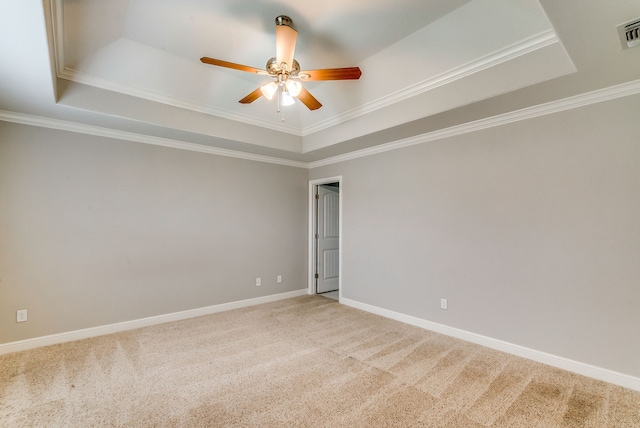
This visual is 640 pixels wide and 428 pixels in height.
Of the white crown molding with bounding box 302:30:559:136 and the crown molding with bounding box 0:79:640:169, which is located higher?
the white crown molding with bounding box 302:30:559:136

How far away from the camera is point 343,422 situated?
6.31 feet

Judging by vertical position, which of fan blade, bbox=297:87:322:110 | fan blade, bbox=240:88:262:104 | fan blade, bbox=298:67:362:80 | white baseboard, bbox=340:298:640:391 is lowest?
white baseboard, bbox=340:298:640:391

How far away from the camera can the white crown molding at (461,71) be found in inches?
88.7

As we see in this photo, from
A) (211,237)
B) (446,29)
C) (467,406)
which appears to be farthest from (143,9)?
(467,406)

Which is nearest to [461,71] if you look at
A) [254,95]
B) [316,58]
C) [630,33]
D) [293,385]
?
[630,33]

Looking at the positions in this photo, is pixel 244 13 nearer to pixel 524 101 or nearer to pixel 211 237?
pixel 524 101

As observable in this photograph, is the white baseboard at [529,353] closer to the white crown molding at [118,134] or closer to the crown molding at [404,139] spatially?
the crown molding at [404,139]

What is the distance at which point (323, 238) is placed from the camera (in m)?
5.54

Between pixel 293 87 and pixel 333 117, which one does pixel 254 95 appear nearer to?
pixel 293 87

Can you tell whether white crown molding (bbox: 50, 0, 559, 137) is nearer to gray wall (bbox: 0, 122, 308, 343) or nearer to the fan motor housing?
gray wall (bbox: 0, 122, 308, 343)

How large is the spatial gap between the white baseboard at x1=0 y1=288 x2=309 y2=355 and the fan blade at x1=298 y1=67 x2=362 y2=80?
11.5 ft

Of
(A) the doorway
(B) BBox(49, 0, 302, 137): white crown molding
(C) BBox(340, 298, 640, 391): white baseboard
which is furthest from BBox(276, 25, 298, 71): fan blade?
(C) BBox(340, 298, 640, 391): white baseboard

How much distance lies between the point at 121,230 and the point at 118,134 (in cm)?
120

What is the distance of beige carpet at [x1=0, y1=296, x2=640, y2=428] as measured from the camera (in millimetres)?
1973
